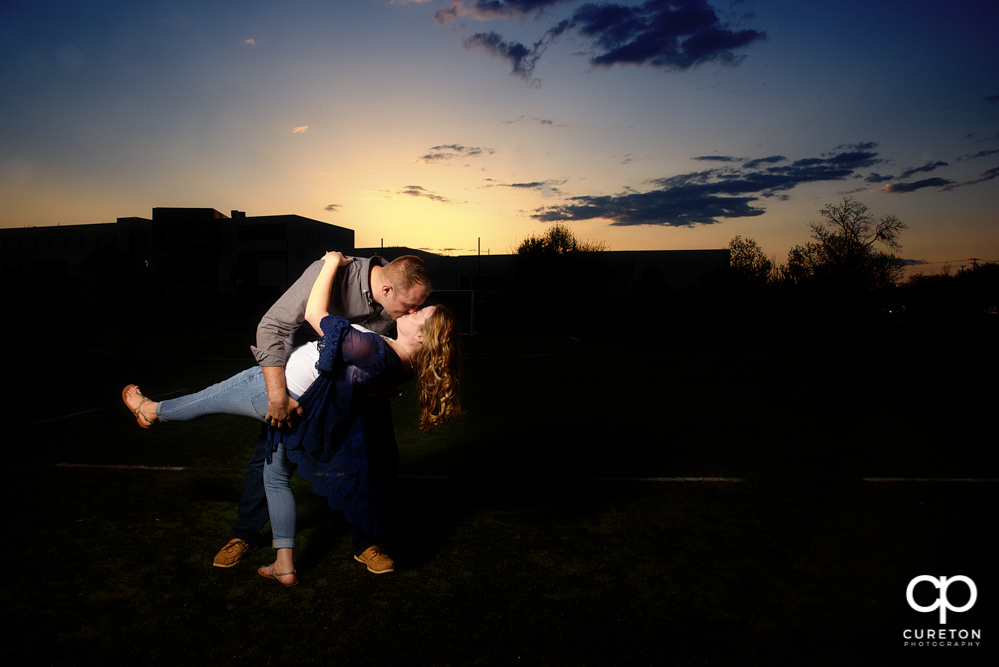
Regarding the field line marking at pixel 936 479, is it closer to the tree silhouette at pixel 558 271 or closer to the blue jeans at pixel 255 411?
the blue jeans at pixel 255 411

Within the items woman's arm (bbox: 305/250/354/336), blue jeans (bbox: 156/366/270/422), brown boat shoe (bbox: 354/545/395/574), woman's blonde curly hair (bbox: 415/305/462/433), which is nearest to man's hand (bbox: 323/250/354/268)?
woman's arm (bbox: 305/250/354/336)

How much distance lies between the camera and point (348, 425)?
309 centimetres

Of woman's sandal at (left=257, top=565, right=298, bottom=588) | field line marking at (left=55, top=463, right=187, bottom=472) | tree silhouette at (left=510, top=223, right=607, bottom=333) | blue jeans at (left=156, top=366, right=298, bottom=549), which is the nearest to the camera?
blue jeans at (left=156, top=366, right=298, bottom=549)

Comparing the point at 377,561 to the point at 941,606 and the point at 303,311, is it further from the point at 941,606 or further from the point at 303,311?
the point at 941,606

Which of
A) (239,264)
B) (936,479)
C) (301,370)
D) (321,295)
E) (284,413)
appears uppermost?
(239,264)

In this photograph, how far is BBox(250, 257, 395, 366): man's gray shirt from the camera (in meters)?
2.81

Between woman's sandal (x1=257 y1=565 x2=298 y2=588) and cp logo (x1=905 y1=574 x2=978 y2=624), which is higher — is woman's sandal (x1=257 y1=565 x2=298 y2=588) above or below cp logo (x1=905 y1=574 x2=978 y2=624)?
above

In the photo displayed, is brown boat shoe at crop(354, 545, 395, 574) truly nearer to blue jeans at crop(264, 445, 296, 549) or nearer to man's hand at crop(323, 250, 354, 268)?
blue jeans at crop(264, 445, 296, 549)

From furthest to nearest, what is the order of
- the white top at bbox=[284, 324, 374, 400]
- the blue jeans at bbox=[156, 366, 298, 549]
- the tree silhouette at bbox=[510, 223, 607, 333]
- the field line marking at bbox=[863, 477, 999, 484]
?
1. the tree silhouette at bbox=[510, 223, 607, 333]
2. the field line marking at bbox=[863, 477, 999, 484]
3. the blue jeans at bbox=[156, 366, 298, 549]
4. the white top at bbox=[284, 324, 374, 400]

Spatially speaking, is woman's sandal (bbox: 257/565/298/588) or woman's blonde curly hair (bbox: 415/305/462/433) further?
woman's sandal (bbox: 257/565/298/588)

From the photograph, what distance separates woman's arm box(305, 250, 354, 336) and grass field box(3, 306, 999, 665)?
140 centimetres

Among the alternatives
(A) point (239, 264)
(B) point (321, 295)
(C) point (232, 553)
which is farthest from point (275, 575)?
(A) point (239, 264)

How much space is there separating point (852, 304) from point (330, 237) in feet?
213

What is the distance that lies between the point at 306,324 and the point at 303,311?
1.01 feet
